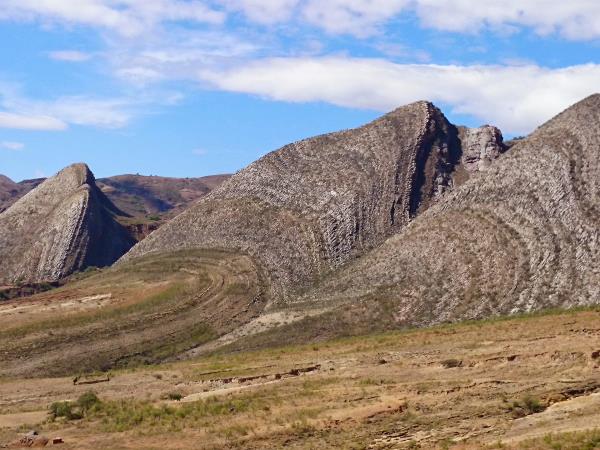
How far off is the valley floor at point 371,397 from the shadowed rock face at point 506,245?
7.15m

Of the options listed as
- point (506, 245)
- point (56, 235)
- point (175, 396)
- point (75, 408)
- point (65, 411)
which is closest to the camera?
point (65, 411)

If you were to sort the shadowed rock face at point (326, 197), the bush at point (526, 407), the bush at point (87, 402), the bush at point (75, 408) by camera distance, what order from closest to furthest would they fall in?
the bush at point (526, 407) < the bush at point (75, 408) < the bush at point (87, 402) < the shadowed rock face at point (326, 197)

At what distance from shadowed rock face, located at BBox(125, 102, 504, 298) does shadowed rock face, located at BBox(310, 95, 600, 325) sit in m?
7.01

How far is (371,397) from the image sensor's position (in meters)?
37.5

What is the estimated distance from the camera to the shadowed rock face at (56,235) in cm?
11631

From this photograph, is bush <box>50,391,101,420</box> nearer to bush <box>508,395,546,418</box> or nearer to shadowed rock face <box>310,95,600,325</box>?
bush <box>508,395,546,418</box>

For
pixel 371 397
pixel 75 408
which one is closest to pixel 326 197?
pixel 75 408

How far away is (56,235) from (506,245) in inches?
2959

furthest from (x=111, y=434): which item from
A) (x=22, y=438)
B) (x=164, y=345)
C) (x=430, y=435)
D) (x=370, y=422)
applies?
(x=164, y=345)

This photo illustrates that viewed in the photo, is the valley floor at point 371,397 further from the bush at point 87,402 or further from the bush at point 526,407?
the bush at point 87,402

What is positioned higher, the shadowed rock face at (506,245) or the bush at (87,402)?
the shadowed rock face at (506,245)

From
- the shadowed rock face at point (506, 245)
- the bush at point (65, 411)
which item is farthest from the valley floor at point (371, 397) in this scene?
the shadowed rock face at point (506, 245)

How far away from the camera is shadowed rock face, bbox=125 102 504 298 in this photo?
84.6 meters

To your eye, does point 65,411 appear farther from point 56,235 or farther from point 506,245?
point 56,235
